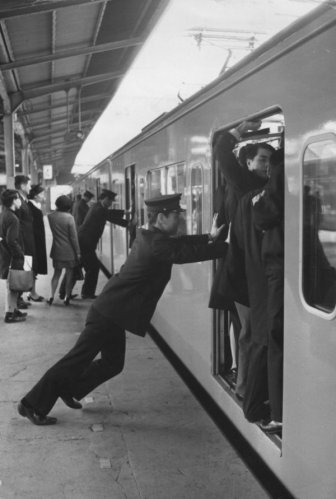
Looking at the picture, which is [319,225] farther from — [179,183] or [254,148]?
[179,183]

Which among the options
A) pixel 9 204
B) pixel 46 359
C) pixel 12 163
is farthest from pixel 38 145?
pixel 46 359

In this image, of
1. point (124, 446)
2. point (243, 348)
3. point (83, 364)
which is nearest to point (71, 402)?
point (83, 364)

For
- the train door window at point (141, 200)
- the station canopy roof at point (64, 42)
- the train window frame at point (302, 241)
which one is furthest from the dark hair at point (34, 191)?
the train window frame at point (302, 241)

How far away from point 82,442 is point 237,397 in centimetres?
108

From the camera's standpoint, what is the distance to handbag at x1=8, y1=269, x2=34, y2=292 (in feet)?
23.0

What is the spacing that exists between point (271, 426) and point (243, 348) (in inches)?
20.9

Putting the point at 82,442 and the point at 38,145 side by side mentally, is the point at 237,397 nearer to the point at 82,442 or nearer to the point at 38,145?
the point at 82,442

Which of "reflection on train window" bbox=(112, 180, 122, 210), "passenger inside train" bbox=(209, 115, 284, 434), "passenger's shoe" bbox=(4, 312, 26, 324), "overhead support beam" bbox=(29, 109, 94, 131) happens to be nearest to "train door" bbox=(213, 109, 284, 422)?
"passenger inside train" bbox=(209, 115, 284, 434)

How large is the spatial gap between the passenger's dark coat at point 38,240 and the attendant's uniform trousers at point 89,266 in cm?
75

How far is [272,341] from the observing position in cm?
298

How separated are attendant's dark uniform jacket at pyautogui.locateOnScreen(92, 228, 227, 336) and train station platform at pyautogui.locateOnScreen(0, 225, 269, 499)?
0.77 meters

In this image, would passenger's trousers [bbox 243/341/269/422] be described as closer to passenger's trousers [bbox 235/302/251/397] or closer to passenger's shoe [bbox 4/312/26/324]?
passenger's trousers [bbox 235/302/251/397]

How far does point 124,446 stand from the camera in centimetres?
377

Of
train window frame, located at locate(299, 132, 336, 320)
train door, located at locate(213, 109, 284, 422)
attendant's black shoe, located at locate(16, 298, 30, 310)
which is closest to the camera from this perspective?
train window frame, located at locate(299, 132, 336, 320)
